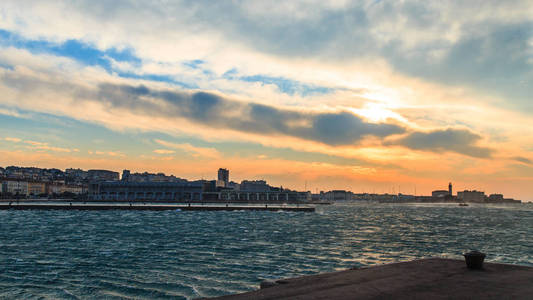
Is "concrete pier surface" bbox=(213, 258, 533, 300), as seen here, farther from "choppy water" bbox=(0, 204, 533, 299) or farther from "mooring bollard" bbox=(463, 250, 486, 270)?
"choppy water" bbox=(0, 204, 533, 299)

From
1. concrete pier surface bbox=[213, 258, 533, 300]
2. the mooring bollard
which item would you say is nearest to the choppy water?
concrete pier surface bbox=[213, 258, 533, 300]

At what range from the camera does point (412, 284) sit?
14.2 m

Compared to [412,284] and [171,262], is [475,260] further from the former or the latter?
[171,262]

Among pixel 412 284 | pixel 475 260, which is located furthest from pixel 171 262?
pixel 475 260

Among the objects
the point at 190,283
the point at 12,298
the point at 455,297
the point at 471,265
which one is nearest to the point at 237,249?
the point at 190,283

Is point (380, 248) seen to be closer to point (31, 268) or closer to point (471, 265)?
point (471, 265)

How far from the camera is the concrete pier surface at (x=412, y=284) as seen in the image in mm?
12428

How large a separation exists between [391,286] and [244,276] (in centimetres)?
1195

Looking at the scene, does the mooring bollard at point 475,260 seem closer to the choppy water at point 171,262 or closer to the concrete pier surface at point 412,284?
the concrete pier surface at point 412,284

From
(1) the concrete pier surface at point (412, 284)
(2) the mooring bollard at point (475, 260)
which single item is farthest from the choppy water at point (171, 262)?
(2) the mooring bollard at point (475, 260)

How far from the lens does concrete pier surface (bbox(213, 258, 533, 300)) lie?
12428 mm

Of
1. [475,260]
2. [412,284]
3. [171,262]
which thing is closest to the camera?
[412,284]

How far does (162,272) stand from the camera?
82.2 ft

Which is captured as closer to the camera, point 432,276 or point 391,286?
point 391,286
